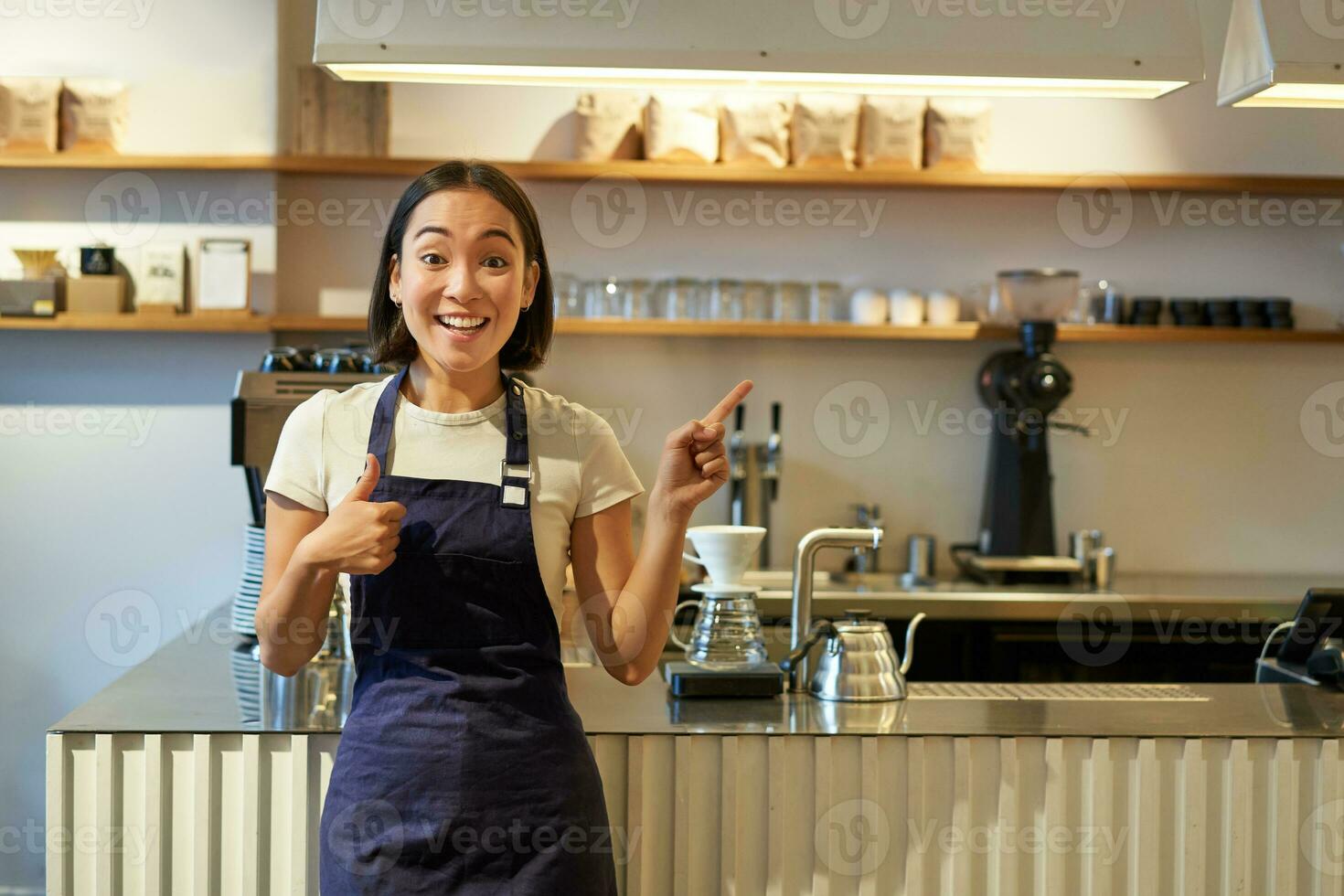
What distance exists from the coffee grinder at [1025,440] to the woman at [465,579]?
106 inches

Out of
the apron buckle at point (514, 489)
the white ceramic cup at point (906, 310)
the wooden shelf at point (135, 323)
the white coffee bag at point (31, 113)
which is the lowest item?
the apron buckle at point (514, 489)

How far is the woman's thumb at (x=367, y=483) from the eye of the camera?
1.55 metres

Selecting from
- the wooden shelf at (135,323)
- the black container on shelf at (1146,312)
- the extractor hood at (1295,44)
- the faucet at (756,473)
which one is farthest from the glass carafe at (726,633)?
the black container on shelf at (1146,312)

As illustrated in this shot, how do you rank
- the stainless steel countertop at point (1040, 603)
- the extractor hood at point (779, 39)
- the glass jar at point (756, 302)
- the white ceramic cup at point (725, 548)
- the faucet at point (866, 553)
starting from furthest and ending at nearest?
1. the faucet at point (866, 553)
2. the glass jar at point (756, 302)
3. the stainless steel countertop at point (1040, 603)
4. the white ceramic cup at point (725, 548)
5. the extractor hood at point (779, 39)

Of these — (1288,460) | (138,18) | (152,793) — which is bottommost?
(152,793)

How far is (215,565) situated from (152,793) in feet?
7.42

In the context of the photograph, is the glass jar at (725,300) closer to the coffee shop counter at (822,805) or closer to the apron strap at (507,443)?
the coffee shop counter at (822,805)

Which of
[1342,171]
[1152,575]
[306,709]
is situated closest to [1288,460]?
[1152,575]

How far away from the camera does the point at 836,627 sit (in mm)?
2324

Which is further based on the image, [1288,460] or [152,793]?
[1288,460]

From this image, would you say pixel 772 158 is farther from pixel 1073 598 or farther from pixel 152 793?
pixel 152 793

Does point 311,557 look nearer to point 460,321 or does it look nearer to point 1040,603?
point 460,321

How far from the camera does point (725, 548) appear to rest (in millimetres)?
2295

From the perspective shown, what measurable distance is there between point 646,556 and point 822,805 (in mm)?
615
